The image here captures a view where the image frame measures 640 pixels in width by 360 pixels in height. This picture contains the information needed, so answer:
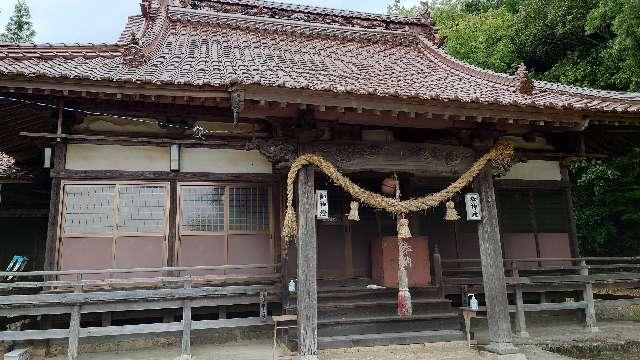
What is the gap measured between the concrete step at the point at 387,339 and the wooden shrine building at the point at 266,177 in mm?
49

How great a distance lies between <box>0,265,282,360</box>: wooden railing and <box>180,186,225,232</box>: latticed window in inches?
33.5

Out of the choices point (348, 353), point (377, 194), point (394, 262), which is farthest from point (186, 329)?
point (394, 262)

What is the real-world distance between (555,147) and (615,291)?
36.1 ft

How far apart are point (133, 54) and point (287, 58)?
3.88m

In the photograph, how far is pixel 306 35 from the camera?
13266mm

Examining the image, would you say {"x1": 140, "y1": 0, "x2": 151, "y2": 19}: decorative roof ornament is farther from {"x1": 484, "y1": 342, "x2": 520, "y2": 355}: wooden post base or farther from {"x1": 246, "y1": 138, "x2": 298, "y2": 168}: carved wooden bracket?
{"x1": 484, "y1": 342, "x2": 520, "y2": 355}: wooden post base

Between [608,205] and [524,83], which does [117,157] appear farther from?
[608,205]

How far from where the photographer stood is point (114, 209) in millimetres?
8016

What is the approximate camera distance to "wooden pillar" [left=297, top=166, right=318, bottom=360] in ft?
21.9

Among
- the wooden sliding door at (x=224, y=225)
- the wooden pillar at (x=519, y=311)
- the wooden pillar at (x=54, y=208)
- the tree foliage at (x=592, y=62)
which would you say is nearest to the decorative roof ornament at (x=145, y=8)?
the wooden pillar at (x=54, y=208)

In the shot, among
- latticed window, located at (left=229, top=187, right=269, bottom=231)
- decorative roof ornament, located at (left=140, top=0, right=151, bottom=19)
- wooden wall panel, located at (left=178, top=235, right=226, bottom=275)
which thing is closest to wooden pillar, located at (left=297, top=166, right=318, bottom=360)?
latticed window, located at (left=229, top=187, right=269, bottom=231)

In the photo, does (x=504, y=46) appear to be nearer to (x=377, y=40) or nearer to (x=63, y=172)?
(x=377, y=40)

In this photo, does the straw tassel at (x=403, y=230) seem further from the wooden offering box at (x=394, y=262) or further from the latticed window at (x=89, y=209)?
the latticed window at (x=89, y=209)

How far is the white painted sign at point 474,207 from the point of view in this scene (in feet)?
25.7
